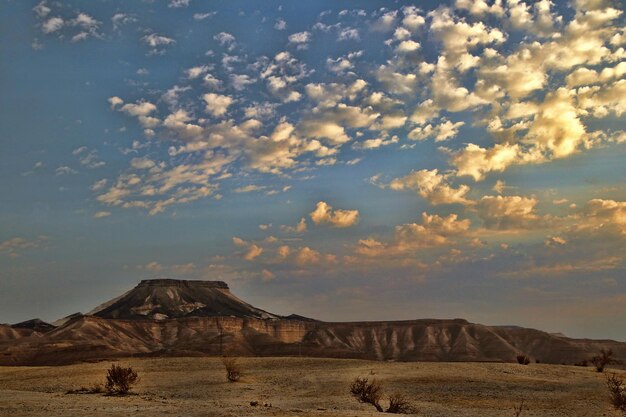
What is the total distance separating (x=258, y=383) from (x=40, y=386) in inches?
510

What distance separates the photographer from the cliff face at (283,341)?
11625cm

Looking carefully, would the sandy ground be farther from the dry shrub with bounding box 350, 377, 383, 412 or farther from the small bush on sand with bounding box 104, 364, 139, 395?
the small bush on sand with bounding box 104, 364, 139, 395

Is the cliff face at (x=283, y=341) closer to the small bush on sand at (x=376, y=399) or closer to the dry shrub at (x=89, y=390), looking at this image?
the dry shrub at (x=89, y=390)

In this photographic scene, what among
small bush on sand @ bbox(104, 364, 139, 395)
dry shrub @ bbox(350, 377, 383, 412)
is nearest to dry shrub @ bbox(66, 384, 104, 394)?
small bush on sand @ bbox(104, 364, 139, 395)

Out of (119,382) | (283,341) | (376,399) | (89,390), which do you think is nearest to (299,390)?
(376,399)

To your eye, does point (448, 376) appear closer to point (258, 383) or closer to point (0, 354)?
point (258, 383)

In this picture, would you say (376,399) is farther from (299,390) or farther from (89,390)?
(89,390)

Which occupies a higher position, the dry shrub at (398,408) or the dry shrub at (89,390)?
the dry shrub at (89,390)

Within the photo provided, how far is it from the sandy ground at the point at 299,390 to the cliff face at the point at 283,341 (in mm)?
56294

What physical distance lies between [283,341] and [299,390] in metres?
105

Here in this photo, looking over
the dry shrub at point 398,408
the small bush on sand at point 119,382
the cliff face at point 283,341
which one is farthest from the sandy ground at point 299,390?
the cliff face at point 283,341

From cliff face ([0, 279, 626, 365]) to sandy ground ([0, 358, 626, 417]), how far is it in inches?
2216

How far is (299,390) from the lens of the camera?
37719 millimetres

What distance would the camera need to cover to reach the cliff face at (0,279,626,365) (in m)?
116
